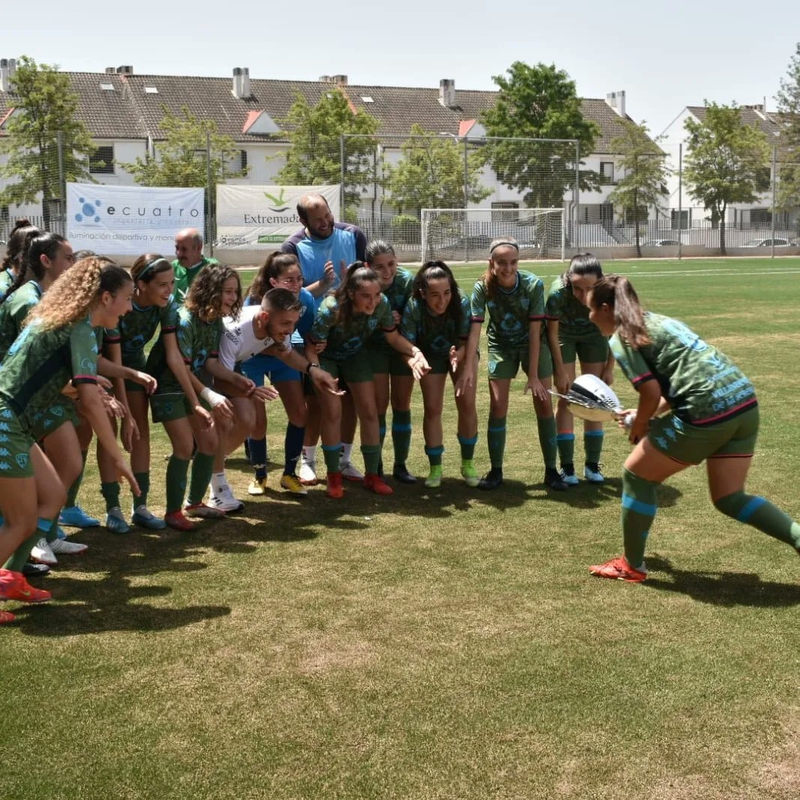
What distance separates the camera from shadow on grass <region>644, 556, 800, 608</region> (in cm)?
523

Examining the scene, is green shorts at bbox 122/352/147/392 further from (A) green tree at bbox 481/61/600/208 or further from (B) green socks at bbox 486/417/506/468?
(A) green tree at bbox 481/61/600/208

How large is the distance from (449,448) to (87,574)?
411 centimetres

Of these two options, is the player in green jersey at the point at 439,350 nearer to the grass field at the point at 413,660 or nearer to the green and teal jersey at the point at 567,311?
the green and teal jersey at the point at 567,311

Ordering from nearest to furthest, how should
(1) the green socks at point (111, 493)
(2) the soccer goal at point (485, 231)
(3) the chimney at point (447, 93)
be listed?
(1) the green socks at point (111, 493)
(2) the soccer goal at point (485, 231)
(3) the chimney at point (447, 93)

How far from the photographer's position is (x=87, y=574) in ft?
19.3

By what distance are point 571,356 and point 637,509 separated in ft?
9.13

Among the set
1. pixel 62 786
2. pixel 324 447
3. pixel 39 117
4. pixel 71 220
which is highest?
pixel 39 117

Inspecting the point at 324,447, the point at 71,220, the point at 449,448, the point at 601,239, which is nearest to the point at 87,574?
the point at 324,447

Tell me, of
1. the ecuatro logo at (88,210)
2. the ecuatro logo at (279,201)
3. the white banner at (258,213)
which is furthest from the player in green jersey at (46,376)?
the ecuatro logo at (279,201)

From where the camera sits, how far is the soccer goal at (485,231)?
40.4 meters

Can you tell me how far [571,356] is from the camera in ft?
26.4

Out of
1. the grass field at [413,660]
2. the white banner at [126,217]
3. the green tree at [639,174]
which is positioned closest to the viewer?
the grass field at [413,660]

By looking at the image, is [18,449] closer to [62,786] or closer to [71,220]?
[62,786]

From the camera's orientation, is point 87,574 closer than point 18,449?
No
